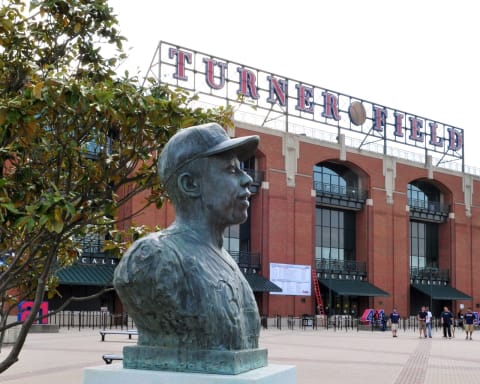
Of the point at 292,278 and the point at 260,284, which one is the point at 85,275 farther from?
the point at 292,278

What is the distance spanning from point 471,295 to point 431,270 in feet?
14.6

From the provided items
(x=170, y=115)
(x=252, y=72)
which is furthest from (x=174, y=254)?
(x=252, y=72)

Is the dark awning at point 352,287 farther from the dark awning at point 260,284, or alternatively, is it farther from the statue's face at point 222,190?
the statue's face at point 222,190

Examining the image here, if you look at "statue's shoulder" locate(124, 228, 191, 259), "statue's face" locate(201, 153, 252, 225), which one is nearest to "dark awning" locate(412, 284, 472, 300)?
"statue's face" locate(201, 153, 252, 225)

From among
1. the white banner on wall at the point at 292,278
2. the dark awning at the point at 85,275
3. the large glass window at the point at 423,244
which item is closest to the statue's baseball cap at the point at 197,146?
the dark awning at the point at 85,275

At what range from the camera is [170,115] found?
7902 millimetres

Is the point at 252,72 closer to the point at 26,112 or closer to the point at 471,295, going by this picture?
the point at 471,295

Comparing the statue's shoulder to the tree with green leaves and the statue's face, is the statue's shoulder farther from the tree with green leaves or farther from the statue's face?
the tree with green leaves

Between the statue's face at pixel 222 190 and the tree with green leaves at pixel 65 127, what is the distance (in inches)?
84.0

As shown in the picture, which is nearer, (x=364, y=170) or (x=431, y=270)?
(x=364, y=170)

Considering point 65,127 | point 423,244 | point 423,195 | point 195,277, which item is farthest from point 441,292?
point 195,277

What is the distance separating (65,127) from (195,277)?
3.92 m

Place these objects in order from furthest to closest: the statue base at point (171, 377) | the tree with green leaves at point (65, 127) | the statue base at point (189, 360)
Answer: the tree with green leaves at point (65, 127) → the statue base at point (189, 360) → the statue base at point (171, 377)

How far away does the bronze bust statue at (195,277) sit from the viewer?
177 inches
